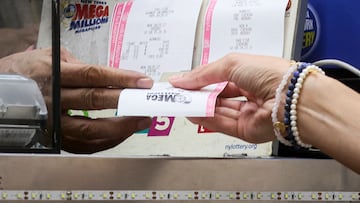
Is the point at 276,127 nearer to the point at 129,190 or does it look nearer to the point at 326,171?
the point at 326,171

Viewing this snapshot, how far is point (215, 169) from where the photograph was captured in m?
0.82

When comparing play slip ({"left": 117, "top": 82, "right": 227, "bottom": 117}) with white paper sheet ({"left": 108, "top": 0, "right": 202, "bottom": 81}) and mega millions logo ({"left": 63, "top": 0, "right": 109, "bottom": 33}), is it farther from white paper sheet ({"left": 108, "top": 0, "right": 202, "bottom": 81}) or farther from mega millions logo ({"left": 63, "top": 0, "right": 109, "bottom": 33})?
mega millions logo ({"left": 63, "top": 0, "right": 109, "bottom": 33})

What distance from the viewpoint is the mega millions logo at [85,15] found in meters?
1.19

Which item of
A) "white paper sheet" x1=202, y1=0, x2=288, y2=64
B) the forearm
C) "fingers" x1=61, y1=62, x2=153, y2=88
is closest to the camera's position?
the forearm

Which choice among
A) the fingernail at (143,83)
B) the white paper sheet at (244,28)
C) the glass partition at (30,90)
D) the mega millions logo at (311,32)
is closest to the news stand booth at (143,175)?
the glass partition at (30,90)

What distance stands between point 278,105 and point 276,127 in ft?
0.11

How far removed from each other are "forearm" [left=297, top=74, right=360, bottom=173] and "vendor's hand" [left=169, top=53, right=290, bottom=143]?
0.17ft

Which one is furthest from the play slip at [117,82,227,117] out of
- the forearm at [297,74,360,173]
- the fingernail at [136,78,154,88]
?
the forearm at [297,74,360,173]

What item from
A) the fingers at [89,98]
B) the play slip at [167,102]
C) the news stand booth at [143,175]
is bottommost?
the news stand booth at [143,175]

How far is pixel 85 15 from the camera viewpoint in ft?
3.96

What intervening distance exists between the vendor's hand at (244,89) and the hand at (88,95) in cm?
9

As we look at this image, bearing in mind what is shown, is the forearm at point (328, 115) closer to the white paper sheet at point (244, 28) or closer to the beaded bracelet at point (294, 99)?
the beaded bracelet at point (294, 99)

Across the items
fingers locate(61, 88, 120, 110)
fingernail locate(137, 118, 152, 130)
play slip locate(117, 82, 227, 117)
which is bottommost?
fingernail locate(137, 118, 152, 130)

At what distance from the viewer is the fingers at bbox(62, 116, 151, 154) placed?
0.89 m
